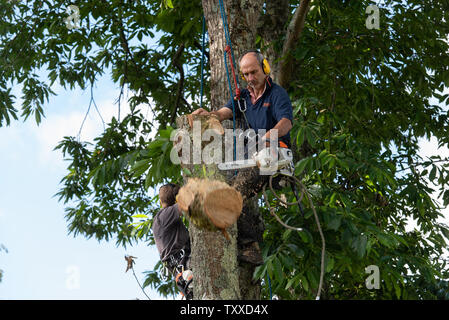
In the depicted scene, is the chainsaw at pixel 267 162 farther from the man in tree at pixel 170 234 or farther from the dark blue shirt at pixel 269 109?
the man in tree at pixel 170 234

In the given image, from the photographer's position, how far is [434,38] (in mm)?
6430

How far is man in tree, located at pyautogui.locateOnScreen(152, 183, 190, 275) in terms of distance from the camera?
13.8 ft

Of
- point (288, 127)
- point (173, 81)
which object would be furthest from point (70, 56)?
point (288, 127)

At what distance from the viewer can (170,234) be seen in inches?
169

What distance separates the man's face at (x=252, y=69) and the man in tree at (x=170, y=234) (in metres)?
1.09

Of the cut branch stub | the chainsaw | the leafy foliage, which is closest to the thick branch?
the leafy foliage

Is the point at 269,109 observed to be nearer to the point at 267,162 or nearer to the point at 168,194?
the point at 267,162

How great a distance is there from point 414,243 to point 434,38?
2428 millimetres

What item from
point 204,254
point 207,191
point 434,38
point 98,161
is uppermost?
point 434,38

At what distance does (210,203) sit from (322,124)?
7.74 feet

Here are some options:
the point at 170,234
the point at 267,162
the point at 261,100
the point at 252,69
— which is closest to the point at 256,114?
the point at 261,100

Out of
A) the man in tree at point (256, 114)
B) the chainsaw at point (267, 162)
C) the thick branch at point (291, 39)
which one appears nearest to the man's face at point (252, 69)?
the man in tree at point (256, 114)

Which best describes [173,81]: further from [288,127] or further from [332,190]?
[288,127]

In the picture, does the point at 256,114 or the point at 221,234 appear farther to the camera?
the point at 256,114
